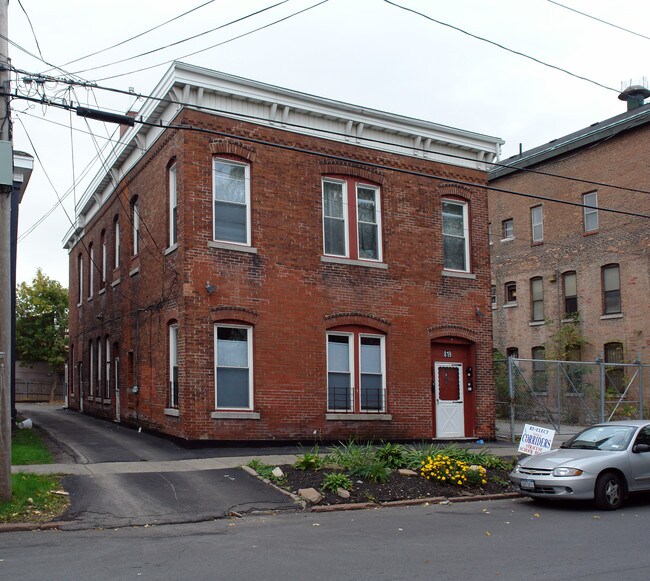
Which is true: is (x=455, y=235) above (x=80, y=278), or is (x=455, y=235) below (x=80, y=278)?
above

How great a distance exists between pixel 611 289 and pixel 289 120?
697 inches

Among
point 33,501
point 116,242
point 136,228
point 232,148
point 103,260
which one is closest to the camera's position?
point 33,501

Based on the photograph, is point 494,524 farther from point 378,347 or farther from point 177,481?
point 378,347

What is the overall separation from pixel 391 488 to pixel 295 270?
6.74m

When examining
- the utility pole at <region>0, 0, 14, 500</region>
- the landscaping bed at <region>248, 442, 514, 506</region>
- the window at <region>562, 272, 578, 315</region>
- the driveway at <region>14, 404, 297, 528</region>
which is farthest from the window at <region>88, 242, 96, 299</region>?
the window at <region>562, 272, 578, 315</region>

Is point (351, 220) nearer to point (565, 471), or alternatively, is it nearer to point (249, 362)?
point (249, 362)

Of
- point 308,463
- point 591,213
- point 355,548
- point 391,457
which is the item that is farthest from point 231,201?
point 591,213

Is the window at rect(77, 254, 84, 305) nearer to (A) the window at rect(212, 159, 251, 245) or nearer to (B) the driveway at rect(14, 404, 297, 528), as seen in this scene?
(B) the driveway at rect(14, 404, 297, 528)

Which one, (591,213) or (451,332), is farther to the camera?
(591,213)

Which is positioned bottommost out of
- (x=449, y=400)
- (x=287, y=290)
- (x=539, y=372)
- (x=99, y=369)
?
(x=449, y=400)

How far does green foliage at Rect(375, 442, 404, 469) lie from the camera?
1408 cm

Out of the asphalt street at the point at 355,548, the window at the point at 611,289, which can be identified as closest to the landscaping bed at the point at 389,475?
the asphalt street at the point at 355,548

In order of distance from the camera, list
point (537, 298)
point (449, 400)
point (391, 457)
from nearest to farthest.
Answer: point (391, 457) → point (449, 400) → point (537, 298)

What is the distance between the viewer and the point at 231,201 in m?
17.4
